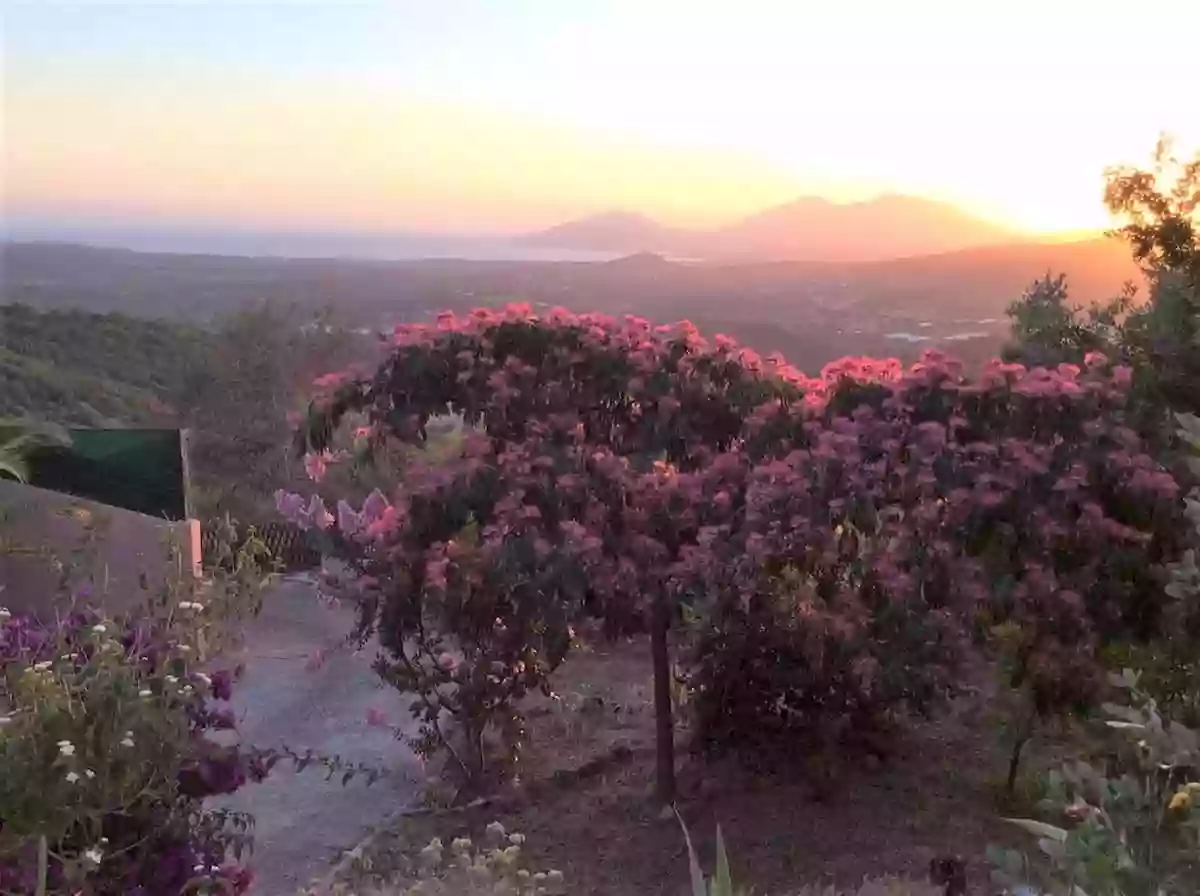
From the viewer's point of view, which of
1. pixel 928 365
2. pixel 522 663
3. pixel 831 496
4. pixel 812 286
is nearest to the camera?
pixel 831 496

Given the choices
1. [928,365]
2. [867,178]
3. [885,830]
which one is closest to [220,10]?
[867,178]

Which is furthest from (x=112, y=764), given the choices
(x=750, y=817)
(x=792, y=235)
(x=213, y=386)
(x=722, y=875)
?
(x=213, y=386)

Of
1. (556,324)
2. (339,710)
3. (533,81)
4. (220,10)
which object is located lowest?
(339,710)

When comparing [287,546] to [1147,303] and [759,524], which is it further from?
[1147,303]

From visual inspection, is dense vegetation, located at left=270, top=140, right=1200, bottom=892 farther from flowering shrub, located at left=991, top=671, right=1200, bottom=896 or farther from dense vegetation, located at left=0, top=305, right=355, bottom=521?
dense vegetation, located at left=0, top=305, right=355, bottom=521

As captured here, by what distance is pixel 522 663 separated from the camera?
4.07m

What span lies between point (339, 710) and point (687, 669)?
2414 millimetres

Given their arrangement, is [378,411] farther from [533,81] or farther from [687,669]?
[533,81]

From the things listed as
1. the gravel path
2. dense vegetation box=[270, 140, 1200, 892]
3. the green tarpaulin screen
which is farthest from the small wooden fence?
dense vegetation box=[270, 140, 1200, 892]

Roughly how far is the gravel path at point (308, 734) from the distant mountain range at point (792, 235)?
325cm

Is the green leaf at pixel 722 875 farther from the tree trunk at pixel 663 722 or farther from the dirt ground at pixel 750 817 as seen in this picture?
the tree trunk at pixel 663 722

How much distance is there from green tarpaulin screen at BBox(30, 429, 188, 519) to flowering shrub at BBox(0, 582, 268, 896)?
11.6 feet

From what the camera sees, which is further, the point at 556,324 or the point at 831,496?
the point at 556,324

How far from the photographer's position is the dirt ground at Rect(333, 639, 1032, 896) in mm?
3684
